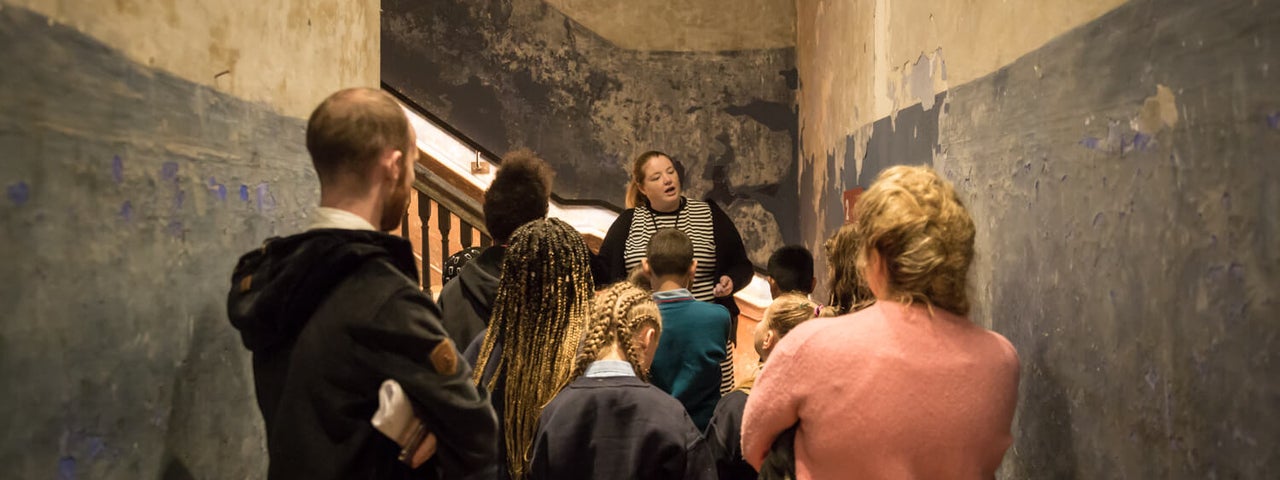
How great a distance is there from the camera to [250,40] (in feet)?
7.37

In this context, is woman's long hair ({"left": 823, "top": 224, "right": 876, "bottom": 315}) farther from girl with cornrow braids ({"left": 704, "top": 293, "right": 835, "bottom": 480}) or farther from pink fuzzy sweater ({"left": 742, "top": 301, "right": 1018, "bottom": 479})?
pink fuzzy sweater ({"left": 742, "top": 301, "right": 1018, "bottom": 479})

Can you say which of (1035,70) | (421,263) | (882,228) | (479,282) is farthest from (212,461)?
(421,263)

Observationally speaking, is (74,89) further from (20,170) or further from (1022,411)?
(1022,411)

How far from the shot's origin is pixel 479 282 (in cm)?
252

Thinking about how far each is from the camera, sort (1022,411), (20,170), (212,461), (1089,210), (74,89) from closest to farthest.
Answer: (20,170) → (74,89) → (1089,210) → (212,461) → (1022,411)

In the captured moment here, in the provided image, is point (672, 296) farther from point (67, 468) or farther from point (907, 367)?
point (67, 468)

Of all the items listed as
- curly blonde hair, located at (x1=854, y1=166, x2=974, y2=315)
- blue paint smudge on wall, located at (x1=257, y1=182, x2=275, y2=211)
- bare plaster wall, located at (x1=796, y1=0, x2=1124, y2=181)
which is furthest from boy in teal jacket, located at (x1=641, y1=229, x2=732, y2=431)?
curly blonde hair, located at (x1=854, y1=166, x2=974, y2=315)

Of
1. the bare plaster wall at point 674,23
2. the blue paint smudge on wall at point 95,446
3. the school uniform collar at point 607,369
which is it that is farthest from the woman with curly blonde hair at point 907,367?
the bare plaster wall at point 674,23

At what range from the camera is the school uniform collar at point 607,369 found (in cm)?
205

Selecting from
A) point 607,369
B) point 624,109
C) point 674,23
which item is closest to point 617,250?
point 607,369

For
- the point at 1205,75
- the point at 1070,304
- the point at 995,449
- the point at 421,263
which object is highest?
the point at 1205,75

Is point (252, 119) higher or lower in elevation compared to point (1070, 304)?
higher

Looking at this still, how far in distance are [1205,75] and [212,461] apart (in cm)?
209

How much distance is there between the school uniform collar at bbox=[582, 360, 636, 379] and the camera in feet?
6.73
